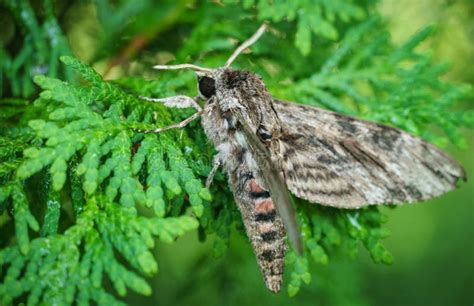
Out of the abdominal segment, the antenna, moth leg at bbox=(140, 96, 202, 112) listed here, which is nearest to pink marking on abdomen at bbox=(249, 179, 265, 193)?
the abdominal segment

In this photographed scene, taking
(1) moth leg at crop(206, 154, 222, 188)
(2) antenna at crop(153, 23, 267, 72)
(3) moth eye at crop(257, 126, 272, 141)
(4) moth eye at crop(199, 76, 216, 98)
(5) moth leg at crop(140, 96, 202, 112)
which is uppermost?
(2) antenna at crop(153, 23, 267, 72)

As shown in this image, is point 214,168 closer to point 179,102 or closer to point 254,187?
point 254,187

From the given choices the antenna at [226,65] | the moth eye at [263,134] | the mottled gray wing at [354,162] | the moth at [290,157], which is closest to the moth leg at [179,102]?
the moth at [290,157]

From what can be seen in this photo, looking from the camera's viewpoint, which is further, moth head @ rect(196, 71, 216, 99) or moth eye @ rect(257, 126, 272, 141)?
moth head @ rect(196, 71, 216, 99)

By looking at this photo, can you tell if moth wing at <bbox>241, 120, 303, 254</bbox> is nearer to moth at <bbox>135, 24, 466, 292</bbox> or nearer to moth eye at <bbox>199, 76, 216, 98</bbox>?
moth at <bbox>135, 24, 466, 292</bbox>

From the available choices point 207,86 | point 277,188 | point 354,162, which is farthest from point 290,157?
point 277,188

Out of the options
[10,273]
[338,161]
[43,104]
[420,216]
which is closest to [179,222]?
[10,273]

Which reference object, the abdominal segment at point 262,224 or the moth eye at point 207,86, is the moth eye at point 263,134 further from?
the moth eye at point 207,86
